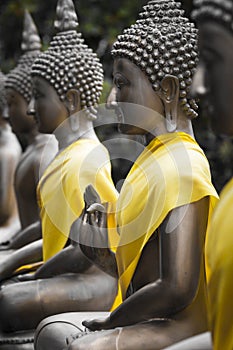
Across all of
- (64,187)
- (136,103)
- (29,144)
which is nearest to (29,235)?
(29,144)

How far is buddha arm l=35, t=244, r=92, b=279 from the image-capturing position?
17.4 ft

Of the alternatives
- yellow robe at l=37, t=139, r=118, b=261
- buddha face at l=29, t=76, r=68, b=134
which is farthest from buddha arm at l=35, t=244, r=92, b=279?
buddha face at l=29, t=76, r=68, b=134

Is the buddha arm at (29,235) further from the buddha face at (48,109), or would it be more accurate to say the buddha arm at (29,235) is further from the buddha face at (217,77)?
the buddha face at (217,77)

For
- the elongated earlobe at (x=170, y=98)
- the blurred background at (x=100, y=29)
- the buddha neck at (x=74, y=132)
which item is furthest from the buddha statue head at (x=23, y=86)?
the elongated earlobe at (x=170, y=98)

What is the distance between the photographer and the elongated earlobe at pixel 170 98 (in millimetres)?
4371

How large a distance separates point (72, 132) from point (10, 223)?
2.54 meters

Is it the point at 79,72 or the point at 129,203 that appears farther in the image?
the point at 79,72

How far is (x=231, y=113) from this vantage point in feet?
10.2

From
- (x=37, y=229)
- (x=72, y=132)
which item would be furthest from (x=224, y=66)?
(x=37, y=229)

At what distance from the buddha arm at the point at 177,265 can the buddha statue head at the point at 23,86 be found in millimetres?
3566

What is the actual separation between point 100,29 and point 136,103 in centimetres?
659

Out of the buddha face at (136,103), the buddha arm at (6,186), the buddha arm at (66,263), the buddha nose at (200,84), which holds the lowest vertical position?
the buddha arm at (6,186)

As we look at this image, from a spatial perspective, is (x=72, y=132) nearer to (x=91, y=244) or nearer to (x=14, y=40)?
(x=91, y=244)

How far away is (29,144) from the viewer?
747 centimetres
